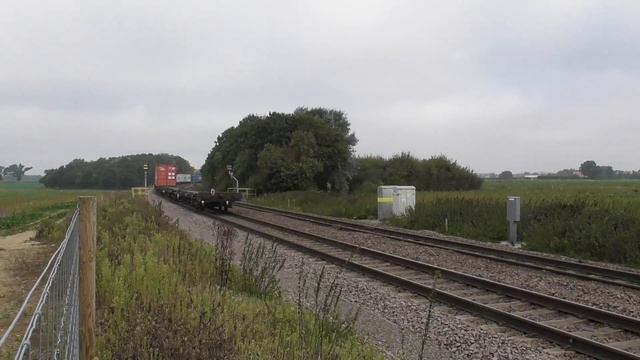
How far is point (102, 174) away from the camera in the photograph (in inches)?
5103

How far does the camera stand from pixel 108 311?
5836mm

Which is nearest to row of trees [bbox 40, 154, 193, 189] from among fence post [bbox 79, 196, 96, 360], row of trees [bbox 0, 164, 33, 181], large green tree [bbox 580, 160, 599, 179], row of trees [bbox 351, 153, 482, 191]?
row of trees [bbox 0, 164, 33, 181]

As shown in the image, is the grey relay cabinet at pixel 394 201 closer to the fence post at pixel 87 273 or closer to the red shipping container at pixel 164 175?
the fence post at pixel 87 273

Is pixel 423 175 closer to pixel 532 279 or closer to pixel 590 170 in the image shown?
pixel 532 279

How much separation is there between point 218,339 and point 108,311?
5.99 ft

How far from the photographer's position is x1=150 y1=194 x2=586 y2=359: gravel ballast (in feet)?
20.6

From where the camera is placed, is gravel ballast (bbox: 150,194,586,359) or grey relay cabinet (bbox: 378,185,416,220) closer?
gravel ballast (bbox: 150,194,586,359)

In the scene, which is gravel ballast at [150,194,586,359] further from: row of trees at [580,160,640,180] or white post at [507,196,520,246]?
row of trees at [580,160,640,180]

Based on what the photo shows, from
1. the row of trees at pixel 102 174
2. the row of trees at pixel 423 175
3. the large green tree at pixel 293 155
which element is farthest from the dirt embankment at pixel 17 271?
the row of trees at pixel 102 174

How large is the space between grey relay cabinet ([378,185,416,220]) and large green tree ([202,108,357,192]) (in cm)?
2422

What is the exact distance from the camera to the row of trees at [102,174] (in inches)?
5084

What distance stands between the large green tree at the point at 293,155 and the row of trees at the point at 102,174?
66335mm

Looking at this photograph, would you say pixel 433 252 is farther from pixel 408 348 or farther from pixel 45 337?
pixel 45 337

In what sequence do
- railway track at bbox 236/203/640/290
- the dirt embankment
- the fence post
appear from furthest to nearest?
railway track at bbox 236/203/640/290, the dirt embankment, the fence post
